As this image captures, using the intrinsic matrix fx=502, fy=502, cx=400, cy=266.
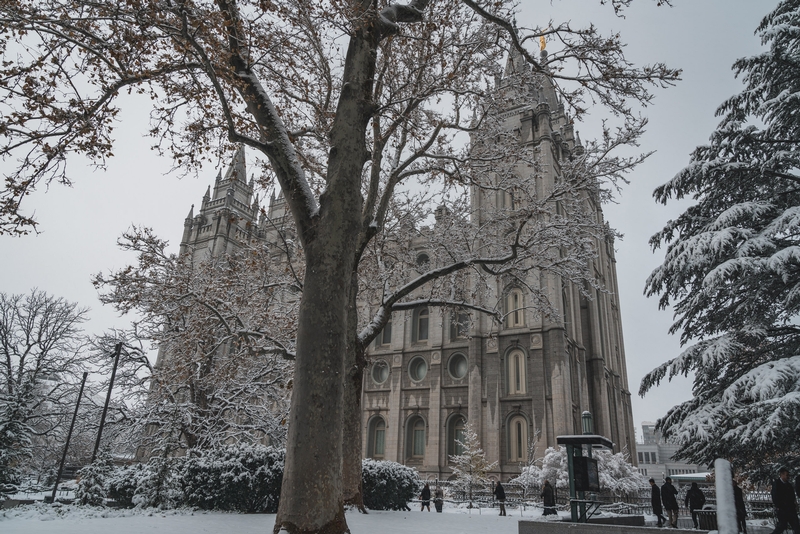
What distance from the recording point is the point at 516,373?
29.5 meters

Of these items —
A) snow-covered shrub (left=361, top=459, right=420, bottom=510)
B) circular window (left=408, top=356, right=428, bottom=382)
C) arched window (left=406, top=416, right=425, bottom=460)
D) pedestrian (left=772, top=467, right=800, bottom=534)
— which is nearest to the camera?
pedestrian (left=772, top=467, right=800, bottom=534)

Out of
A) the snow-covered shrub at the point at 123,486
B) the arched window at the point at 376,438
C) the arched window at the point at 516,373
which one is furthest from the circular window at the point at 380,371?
the snow-covered shrub at the point at 123,486

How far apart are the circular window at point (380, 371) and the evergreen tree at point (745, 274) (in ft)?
73.1

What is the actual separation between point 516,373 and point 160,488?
68.6 feet

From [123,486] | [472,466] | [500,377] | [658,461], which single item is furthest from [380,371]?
[658,461]

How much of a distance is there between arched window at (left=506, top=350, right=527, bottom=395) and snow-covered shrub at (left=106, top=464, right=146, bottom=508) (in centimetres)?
2041

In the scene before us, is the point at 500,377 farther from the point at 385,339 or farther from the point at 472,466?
the point at 385,339

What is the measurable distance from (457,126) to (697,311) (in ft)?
27.3

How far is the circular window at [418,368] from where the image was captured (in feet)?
108

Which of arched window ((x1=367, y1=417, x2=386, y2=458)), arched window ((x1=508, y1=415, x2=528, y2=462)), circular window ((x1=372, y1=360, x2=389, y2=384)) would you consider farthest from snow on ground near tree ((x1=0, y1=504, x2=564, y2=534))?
circular window ((x1=372, y1=360, x2=389, y2=384))

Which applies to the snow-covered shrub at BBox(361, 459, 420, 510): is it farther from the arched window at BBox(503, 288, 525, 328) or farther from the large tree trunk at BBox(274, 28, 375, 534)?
the arched window at BBox(503, 288, 525, 328)

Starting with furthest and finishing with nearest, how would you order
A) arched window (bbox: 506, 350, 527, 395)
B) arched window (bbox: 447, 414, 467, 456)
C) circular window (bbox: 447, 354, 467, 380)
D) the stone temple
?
circular window (bbox: 447, 354, 467, 380)
arched window (bbox: 447, 414, 467, 456)
arched window (bbox: 506, 350, 527, 395)
the stone temple

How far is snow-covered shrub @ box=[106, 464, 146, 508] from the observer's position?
1394 cm

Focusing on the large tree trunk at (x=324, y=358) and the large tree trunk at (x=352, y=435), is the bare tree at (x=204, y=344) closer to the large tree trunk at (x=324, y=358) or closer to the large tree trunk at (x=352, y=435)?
the large tree trunk at (x=352, y=435)
